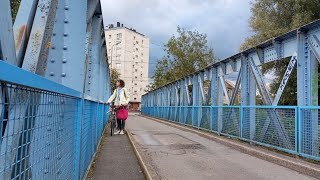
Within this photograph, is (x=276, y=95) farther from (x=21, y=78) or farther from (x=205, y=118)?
Result: (x=21, y=78)

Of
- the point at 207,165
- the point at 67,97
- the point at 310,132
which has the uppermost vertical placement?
the point at 67,97

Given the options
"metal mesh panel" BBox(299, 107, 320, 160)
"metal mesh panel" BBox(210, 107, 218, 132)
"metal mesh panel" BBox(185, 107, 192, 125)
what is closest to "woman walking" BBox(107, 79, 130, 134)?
"metal mesh panel" BBox(210, 107, 218, 132)

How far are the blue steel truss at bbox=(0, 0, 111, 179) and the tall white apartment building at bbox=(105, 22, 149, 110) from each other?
10127 centimetres

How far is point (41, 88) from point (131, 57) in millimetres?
112057

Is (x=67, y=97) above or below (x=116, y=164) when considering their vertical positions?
above

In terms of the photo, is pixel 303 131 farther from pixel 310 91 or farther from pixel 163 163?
pixel 163 163

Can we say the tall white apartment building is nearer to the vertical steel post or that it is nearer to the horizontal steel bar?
the vertical steel post

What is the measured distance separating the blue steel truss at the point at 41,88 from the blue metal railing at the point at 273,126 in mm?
5380

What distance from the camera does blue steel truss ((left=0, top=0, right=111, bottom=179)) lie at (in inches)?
73.2

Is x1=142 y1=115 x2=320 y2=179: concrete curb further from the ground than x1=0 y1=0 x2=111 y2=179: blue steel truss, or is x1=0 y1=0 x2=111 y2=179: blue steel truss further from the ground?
x1=0 y1=0 x2=111 y2=179: blue steel truss

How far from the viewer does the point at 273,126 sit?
1027cm

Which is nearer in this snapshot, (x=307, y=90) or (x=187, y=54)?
(x=307, y=90)

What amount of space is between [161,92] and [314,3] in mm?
17378

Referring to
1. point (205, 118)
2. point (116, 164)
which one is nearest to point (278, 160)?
point (116, 164)
